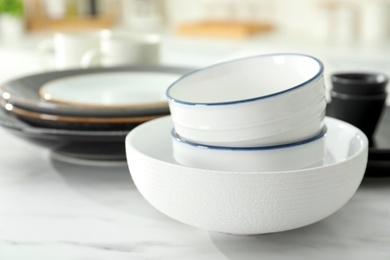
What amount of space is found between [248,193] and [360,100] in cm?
38

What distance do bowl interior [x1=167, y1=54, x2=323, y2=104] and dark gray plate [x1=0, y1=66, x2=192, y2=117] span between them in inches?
5.7

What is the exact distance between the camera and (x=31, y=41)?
11.4ft

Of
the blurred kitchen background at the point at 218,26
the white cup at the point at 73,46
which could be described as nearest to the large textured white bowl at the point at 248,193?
the white cup at the point at 73,46

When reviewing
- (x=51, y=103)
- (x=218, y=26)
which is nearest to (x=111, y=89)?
(x=51, y=103)

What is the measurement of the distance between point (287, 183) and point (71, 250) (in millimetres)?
251

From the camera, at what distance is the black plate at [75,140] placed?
0.93 metres

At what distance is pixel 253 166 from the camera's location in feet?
2.37

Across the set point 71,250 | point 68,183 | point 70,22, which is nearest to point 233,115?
point 71,250

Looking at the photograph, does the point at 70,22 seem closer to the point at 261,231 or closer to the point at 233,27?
the point at 233,27

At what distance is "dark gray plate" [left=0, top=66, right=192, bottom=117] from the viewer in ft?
3.11

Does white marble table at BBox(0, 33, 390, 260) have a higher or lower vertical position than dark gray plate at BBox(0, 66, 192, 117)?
lower

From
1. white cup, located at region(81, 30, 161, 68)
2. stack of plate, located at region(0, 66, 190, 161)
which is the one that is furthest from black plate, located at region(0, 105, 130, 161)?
white cup, located at region(81, 30, 161, 68)

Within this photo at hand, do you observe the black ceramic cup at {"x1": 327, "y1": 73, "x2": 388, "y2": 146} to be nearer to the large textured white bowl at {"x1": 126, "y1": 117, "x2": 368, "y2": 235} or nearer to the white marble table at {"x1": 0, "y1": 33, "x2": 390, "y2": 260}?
the white marble table at {"x1": 0, "y1": 33, "x2": 390, "y2": 260}

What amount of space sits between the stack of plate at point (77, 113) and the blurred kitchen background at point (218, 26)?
1.76m
